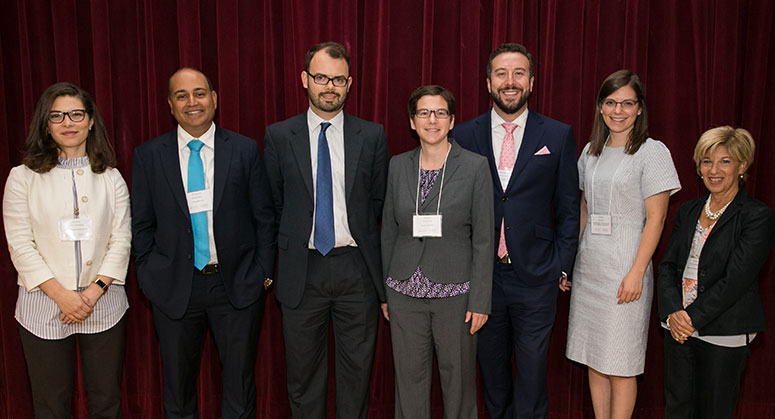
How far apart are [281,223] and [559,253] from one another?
1.40 m

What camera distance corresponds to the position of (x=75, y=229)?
7.66ft

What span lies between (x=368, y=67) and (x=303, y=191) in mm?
1067

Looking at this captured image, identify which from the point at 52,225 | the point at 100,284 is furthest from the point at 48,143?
the point at 100,284

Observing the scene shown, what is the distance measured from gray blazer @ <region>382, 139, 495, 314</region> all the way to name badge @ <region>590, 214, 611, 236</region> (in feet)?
2.04

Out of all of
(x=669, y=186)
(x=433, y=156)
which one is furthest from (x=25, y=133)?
(x=669, y=186)

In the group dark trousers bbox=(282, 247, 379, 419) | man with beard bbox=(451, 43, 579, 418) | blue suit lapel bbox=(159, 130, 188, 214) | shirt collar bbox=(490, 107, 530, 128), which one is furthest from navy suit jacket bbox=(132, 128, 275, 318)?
shirt collar bbox=(490, 107, 530, 128)

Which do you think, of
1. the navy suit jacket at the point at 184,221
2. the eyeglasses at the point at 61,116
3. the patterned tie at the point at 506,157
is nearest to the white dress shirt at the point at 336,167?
the navy suit jacket at the point at 184,221

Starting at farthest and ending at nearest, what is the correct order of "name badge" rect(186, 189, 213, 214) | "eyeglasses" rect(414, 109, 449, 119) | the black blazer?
1. "name badge" rect(186, 189, 213, 214)
2. "eyeglasses" rect(414, 109, 449, 119)
3. the black blazer

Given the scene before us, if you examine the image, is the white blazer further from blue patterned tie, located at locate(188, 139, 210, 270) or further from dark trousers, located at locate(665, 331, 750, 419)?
dark trousers, located at locate(665, 331, 750, 419)

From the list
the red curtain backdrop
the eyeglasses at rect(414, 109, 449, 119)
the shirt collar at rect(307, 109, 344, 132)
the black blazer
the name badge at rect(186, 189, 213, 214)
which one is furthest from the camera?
the red curtain backdrop

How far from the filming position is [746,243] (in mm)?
2209

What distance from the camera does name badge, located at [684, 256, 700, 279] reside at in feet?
7.74

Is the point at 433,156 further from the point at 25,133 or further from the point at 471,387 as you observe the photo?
the point at 25,133

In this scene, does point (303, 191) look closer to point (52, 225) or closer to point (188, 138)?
point (188, 138)
